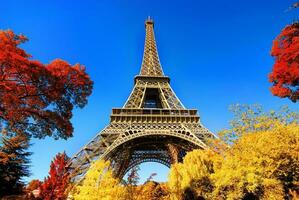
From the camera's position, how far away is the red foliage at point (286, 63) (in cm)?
1516

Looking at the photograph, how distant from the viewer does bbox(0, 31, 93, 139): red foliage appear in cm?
1150

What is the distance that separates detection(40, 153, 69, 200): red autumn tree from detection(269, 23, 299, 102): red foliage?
13354 millimetres

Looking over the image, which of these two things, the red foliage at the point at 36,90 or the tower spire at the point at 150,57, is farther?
the tower spire at the point at 150,57

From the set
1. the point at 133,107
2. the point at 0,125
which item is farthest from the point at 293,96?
the point at 133,107

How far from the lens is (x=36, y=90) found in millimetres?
12422

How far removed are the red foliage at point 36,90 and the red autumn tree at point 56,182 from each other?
6.07ft

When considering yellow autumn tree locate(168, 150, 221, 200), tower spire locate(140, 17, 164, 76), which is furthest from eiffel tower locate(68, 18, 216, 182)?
yellow autumn tree locate(168, 150, 221, 200)

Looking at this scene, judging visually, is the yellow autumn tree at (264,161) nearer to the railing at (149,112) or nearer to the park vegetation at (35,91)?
the park vegetation at (35,91)

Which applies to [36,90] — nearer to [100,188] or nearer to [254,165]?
[100,188]

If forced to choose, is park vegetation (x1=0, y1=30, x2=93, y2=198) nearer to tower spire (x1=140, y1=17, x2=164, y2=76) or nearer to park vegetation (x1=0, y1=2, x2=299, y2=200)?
park vegetation (x1=0, y1=2, x2=299, y2=200)

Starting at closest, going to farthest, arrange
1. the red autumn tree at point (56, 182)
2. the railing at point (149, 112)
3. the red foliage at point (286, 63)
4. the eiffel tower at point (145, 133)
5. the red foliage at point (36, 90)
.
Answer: the red foliage at point (36, 90) < the red autumn tree at point (56, 182) < the red foliage at point (286, 63) < the eiffel tower at point (145, 133) < the railing at point (149, 112)

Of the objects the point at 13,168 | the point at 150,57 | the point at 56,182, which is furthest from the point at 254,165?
the point at 150,57

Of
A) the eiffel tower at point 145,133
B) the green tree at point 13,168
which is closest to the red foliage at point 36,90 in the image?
the green tree at point 13,168

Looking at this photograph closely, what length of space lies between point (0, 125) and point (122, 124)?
19.5 m
